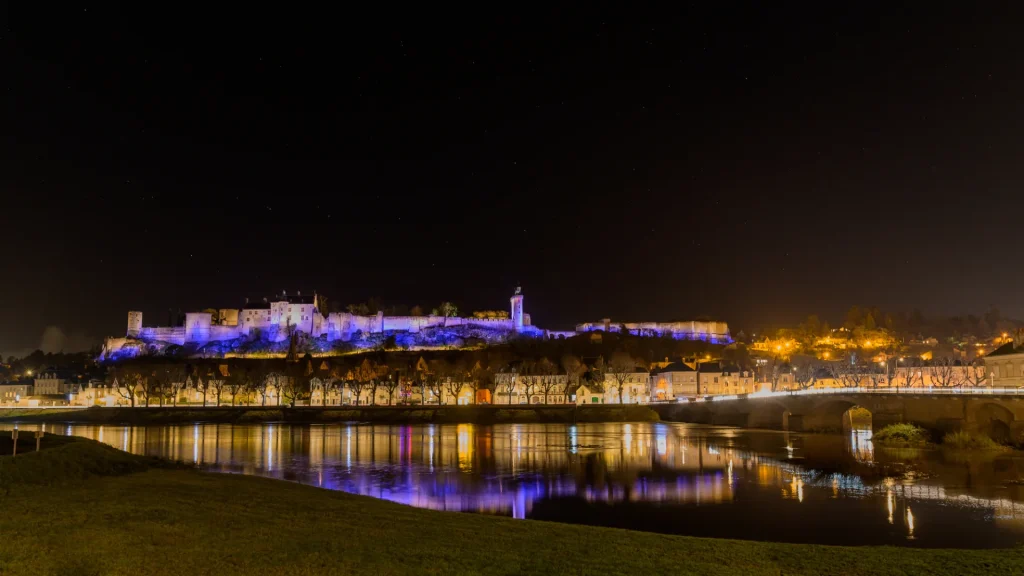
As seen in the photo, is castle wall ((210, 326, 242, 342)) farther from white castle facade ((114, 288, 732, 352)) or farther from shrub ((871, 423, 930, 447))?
shrub ((871, 423, 930, 447))

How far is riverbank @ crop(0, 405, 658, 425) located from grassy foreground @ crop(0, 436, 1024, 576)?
→ 59309mm

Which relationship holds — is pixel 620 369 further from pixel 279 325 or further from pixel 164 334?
pixel 164 334

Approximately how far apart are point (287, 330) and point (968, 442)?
12358 cm

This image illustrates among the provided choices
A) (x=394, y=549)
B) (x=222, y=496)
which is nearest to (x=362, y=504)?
(x=222, y=496)

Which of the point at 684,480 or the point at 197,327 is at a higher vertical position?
the point at 197,327

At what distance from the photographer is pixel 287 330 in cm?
14138

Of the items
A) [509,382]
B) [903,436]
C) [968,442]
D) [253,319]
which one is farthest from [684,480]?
[253,319]

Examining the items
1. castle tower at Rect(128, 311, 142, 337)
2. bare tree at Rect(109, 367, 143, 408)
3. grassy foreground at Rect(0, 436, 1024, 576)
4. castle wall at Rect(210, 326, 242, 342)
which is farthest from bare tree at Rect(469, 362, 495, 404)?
castle tower at Rect(128, 311, 142, 337)

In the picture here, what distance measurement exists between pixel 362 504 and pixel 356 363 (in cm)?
10576

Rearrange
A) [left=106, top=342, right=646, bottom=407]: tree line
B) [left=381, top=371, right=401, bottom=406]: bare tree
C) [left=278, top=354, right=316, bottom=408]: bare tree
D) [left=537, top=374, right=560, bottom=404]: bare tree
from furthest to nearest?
[left=106, top=342, right=646, bottom=407]: tree line
[left=537, top=374, right=560, bottom=404]: bare tree
[left=278, top=354, right=316, bottom=408]: bare tree
[left=381, top=371, right=401, bottom=406]: bare tree

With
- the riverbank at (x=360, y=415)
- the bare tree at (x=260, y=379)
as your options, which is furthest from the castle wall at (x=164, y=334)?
the riverbank at (x=360, y=415)

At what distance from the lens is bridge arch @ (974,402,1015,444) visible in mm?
39375

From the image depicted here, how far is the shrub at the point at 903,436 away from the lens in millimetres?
41562

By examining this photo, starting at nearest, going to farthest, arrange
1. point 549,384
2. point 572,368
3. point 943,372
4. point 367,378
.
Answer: point 943,372, point 549,384, point 367,378, point 572,368
